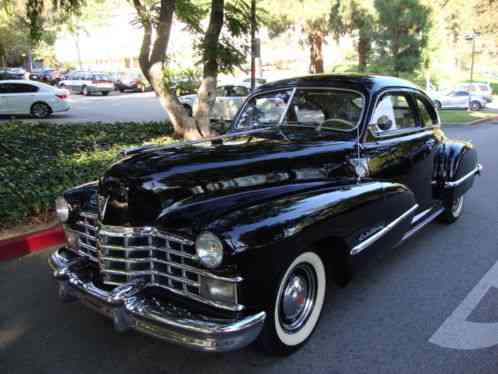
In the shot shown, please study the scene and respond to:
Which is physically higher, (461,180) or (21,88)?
(21,88)

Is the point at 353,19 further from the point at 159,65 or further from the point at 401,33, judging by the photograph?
the point at 159,65

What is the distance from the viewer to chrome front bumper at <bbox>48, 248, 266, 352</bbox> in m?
2.57

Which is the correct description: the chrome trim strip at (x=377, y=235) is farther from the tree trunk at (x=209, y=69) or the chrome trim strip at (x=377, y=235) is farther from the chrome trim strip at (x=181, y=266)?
the tree trunk at (x=209, y=69)

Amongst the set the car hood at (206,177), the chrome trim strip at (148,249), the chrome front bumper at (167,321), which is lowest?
the chrome front bumper at (167,321)

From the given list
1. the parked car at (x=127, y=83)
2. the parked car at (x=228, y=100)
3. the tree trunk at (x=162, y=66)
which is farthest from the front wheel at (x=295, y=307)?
the parked car at (x=127, y=83)

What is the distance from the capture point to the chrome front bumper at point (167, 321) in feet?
8.43

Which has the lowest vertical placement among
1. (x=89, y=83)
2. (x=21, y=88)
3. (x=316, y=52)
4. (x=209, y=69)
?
(x=21, y=88)

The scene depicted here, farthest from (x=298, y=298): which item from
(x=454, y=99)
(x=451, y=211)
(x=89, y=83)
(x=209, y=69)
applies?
(x=89, y=83)

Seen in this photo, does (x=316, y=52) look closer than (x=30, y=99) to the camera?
No

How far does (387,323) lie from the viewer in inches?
140

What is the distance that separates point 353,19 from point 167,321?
21.9 metres

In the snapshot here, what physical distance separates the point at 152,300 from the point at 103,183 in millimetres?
930

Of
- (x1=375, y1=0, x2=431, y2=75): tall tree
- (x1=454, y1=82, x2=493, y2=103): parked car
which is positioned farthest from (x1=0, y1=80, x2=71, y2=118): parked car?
(x1=454, y1=82, x2=493, y2=103): parked car

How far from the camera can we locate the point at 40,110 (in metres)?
18.0
